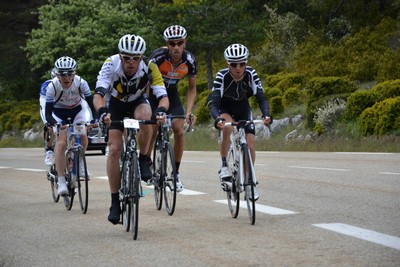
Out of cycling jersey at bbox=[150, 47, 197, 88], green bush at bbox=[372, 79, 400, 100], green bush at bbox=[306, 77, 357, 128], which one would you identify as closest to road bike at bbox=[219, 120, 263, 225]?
cycling jersey at bbox=[150, 47, 197, 88]

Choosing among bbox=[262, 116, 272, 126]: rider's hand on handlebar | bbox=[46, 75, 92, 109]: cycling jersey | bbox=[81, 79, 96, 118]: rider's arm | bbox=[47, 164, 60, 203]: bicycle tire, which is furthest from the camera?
bbox=[47, 164, 60, 203]: bicycle tire

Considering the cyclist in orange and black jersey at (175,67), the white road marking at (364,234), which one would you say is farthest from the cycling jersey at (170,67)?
the white road marking at (364,234)

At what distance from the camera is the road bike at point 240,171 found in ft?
33.8

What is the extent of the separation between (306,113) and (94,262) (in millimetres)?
23083

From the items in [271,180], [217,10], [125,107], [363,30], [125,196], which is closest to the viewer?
[125,196]

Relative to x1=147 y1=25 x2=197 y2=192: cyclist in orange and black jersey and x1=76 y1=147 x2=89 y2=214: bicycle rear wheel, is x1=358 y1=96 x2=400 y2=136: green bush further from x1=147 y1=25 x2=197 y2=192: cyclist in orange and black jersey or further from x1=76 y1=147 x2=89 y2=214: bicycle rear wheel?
x1=76 y1=147 x2=89 y2=214: bicycle rear wheel

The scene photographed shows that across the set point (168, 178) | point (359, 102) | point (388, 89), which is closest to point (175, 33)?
point (168, 178)

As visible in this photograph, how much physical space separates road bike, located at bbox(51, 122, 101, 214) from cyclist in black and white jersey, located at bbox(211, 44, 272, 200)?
201 cm

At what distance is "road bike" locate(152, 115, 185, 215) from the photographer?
37.1 feet

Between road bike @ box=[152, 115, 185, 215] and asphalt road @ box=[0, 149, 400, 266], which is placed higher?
road bike @ box=[152, 115, 185, 215]

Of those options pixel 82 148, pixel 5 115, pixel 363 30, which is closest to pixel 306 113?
pixel 363 30

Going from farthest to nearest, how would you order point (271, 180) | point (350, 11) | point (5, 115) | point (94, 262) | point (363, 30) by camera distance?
1. point (5, 115)
2. point (350, 11)
3. point (363, 30)
4. point (271, 180)
5. point (94, 262)

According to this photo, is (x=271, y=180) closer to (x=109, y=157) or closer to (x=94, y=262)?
(x=109, y=157)

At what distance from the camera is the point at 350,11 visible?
40875 millimetres
